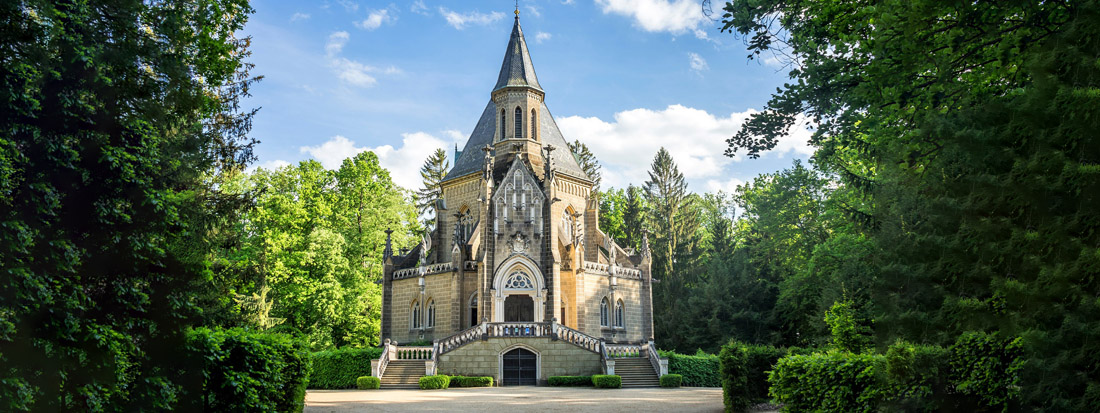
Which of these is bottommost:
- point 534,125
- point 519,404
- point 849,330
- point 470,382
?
point 519,404

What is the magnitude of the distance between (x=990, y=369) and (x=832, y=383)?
10.1 feet

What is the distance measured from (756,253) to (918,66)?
1253 inches

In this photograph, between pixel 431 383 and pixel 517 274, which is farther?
pixel 517 274

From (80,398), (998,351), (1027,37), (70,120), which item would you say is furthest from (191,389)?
(1027,37)

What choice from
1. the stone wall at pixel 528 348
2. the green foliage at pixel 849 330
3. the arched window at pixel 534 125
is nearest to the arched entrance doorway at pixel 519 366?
the stone wall at pixel 528 348

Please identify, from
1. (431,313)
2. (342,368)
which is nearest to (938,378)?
(342,368)

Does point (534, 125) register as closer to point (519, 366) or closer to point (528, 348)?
point (528, 348)

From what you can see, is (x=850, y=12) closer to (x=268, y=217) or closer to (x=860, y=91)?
(x=860, y=91)

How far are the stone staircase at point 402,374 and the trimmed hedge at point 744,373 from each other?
16.1 metres

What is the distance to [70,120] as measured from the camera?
10094mm

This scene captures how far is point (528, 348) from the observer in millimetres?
30859

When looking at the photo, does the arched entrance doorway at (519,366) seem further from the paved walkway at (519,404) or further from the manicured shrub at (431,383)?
the paved walkway at (519,404)

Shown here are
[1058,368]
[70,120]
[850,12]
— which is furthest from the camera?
[850,12]

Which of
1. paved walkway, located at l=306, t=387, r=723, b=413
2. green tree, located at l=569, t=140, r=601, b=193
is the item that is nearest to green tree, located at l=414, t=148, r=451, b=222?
green tree, located at l=569, t=140, r=601, b=193
